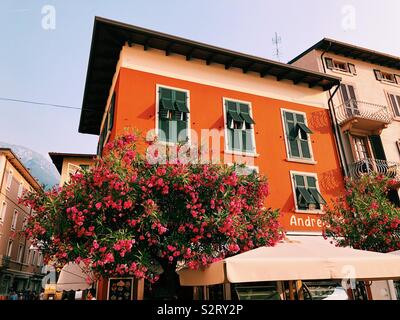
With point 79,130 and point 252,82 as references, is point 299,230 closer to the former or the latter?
point 252,82

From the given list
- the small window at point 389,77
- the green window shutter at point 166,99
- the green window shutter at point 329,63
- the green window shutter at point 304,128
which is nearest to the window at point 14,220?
the green window shutter at point 166,99

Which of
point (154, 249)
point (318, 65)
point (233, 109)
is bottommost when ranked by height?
point (154, 249)

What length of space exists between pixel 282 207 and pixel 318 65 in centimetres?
873

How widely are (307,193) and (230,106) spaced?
16.0ft

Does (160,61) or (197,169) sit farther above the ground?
(160,61)

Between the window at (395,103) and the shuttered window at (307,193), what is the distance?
26.3ft

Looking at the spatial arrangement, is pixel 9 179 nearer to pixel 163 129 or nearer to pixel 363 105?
pixel 163 129

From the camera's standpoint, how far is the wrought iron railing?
15.9 metres

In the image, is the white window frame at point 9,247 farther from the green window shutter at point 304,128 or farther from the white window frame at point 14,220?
the green window shutter at point 304,128

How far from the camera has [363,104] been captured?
1738 centimetres

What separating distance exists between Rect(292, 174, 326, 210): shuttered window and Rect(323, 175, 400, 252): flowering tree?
91.5 inches
